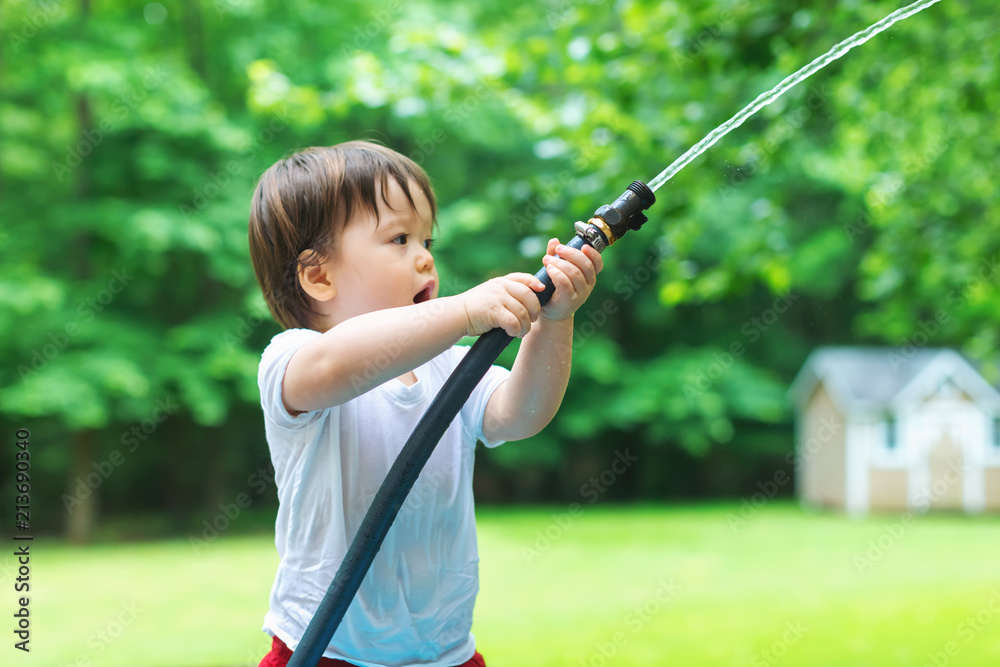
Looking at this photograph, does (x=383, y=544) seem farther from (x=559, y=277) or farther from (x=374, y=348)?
(x=559, y=277)

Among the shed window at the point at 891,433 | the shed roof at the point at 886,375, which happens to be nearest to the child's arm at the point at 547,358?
the shed roof at the point at 886,375

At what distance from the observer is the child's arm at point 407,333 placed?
45.2 inches

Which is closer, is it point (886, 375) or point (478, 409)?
point (478, 409)

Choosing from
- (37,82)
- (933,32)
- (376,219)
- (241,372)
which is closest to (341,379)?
(376,219)

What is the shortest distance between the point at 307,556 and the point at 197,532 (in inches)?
490

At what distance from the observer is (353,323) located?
119 cm

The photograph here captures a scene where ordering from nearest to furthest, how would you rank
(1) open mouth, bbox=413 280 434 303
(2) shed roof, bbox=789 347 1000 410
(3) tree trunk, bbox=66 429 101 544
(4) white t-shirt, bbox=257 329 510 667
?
1. (4) white t-shirt, bbox=257 329 510 667
2. (1) open mouth, bbox=413 280 434 303
3. (3) tree trunk, bbox=66 429 101 544
4. (2) shed roof, bbox=789 347 1000 410

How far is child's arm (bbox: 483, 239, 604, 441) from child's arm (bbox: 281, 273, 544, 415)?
0.23ft

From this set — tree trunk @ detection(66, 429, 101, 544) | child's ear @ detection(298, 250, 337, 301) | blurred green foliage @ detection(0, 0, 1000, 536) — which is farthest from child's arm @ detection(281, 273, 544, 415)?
tree trunk @ detection(66, 429, 101, 544)

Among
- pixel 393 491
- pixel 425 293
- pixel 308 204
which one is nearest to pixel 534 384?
pixel 425 293

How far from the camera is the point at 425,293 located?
1.47 m

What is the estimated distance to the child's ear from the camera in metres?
1.42

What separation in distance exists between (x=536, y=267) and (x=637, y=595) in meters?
3.41

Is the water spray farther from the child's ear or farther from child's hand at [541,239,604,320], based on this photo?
the child's ear
